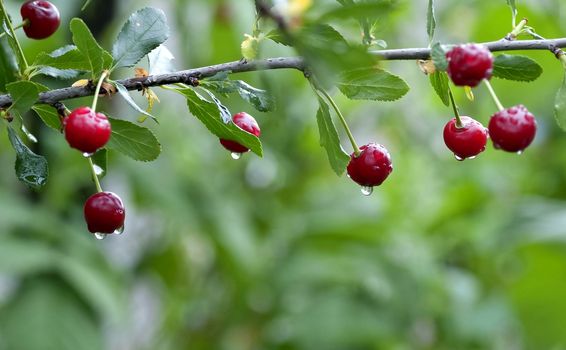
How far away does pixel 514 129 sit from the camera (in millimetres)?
742

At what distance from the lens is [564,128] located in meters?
0.80

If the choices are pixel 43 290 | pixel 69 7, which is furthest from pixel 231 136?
pixel 43 290

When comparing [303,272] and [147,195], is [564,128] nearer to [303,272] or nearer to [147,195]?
[303,272]

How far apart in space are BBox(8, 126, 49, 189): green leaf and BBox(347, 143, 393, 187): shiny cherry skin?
0.29 metres

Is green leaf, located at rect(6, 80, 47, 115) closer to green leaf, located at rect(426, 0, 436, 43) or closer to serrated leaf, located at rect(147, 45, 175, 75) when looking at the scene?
serrated leaf, located at rect(147, 45, 175, 75)

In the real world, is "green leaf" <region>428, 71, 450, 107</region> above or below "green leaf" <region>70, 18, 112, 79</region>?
below

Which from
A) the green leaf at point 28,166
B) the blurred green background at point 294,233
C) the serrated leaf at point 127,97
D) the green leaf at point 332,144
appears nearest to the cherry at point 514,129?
the green leaf at point 332,144

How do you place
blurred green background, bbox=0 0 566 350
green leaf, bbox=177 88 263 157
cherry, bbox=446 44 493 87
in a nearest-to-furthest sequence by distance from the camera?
cherry, bbox=446 44 493 87
green leaf, bbox=177 88 263 157
blurred green background, bbox=0 0 566 350

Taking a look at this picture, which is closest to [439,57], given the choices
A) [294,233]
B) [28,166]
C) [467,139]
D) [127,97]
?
[467,139]

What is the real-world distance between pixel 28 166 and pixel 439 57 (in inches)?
15.3

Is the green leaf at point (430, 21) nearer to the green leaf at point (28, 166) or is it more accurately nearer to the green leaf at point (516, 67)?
the green leaf at point (516, 67)

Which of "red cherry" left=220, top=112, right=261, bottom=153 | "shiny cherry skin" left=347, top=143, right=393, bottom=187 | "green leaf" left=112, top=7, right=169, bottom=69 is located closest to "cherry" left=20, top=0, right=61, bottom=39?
"green leaf" left=112, top=7, right=169, bottom=69

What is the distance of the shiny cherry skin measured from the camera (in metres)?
0.85

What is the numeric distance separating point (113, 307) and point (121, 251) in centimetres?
85
